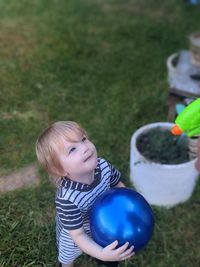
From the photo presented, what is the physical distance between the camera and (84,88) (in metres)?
4.36

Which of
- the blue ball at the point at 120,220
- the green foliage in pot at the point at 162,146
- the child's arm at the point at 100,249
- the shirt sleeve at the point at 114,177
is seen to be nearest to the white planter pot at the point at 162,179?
the green foliage in pot at the point at 162,146

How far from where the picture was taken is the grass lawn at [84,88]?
9.36 feet

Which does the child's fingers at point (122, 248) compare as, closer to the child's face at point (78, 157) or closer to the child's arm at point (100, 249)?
the child's arm at point (100, 249)

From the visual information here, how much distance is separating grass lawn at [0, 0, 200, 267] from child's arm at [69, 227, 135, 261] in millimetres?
600

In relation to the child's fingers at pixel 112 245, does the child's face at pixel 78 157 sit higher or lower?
higher

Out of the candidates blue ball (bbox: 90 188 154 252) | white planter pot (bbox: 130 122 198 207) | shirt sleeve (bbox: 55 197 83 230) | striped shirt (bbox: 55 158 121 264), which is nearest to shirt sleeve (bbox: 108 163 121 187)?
striped shirt (bbox: 55 158 121 264)

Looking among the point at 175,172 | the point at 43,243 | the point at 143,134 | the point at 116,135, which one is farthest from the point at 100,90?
the point at 43,243

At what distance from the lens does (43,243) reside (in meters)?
2.74

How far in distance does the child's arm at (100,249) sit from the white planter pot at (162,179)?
37.4 inches

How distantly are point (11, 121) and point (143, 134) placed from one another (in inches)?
48.8

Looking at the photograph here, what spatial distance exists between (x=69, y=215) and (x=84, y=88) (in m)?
2.38

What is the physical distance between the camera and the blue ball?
207 cm

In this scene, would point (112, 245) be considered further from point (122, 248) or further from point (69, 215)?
point (69, 215)

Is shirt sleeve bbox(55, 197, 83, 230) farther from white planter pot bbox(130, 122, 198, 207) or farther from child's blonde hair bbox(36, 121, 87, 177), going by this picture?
white planter pot bbox(130, 122, 198, 207)
